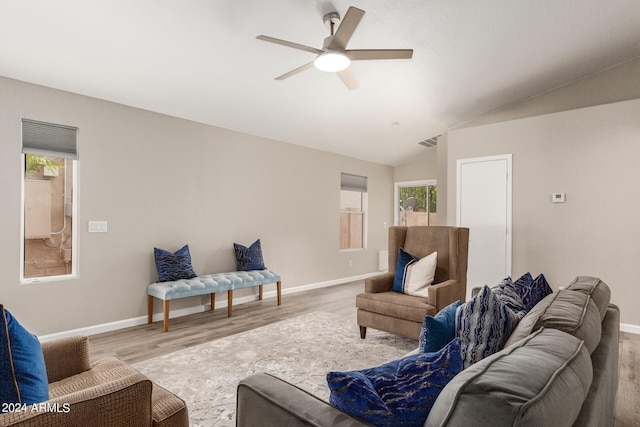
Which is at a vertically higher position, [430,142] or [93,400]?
[430,142]

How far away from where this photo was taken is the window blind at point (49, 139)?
3.37 meters

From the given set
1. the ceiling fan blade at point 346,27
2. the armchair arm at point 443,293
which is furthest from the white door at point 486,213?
the ceiling fan blade at point 346,27

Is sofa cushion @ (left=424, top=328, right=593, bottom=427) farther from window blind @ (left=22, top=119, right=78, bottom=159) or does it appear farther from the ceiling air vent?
the ceiling air vent

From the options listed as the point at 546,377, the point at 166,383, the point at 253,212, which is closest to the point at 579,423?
the point at 546,377

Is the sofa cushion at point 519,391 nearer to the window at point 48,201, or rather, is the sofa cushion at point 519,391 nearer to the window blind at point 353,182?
the window at point 48,201

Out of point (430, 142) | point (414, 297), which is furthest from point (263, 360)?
point (430, 142)

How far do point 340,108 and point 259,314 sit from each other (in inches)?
119

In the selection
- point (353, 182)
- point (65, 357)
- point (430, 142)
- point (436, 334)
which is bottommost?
point (65, 357)

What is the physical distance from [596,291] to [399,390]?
60.4 inches

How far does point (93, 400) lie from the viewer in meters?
1.17

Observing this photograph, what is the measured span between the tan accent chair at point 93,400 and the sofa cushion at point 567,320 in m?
1.39

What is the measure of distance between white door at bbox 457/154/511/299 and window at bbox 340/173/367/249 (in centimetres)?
235

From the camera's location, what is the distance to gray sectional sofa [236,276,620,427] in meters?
0.72

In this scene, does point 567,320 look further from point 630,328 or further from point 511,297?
point 630,328
